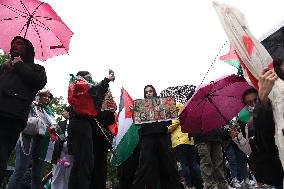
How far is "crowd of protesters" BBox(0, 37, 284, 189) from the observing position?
2537mm

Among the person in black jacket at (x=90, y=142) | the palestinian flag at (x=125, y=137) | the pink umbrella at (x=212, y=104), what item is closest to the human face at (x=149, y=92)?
the palestinian flag at (x=125, y=137)

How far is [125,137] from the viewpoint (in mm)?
6824

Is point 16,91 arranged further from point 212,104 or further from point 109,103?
point 212,104

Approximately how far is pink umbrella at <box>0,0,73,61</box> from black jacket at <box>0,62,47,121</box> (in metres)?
1.07

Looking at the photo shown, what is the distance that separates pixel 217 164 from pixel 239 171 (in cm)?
105

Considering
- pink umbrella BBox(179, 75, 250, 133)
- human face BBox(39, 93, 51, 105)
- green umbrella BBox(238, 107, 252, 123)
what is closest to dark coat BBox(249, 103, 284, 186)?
pink umbrella BBox(179, 75, 250, 133)

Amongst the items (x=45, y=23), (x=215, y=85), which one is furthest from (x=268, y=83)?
(x=45, y=23)

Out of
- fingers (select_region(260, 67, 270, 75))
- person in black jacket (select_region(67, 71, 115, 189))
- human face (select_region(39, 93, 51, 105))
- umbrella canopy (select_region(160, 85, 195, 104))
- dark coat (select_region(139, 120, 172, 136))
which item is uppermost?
umbrella canopy (select_region(160, 85, 195, 104))

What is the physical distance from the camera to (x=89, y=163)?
15.4ft

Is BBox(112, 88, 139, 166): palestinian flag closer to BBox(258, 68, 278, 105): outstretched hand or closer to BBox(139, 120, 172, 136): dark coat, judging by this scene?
BBox(139, 120, 172, 136): dark coat

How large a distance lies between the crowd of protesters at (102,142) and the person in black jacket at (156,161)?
15mm

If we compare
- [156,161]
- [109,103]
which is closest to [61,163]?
[109,103]

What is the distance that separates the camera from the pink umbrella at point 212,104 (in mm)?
5016

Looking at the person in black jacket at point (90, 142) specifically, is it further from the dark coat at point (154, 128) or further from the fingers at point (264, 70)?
the fingers at point (264, 70)
